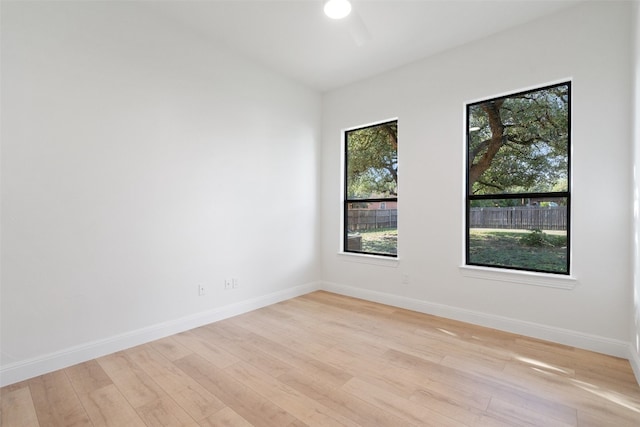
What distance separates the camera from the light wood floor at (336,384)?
69.1 inches

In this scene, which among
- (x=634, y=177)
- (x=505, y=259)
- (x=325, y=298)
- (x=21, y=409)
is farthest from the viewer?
(x=325, y=298)

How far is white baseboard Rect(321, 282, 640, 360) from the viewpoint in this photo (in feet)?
8.22

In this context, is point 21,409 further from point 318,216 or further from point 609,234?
point 609,234

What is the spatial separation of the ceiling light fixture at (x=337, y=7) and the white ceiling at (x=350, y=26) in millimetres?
72

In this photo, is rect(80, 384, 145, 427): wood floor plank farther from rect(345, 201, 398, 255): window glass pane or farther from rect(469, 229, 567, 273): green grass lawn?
rect(469, 229, 567, 273): green grass lawn

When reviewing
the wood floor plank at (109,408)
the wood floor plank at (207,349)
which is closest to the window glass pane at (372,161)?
the wood floor plank at (207,349)

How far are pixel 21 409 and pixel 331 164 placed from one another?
12.5 feet

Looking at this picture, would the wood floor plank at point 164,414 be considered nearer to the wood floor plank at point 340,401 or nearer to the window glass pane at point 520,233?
the wood floor plank at point 340,401

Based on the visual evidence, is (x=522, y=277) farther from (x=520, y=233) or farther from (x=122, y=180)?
(x=122, y=180)

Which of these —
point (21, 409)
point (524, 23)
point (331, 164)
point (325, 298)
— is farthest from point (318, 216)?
point (21, 409)

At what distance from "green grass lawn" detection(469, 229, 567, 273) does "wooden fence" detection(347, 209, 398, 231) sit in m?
0.95

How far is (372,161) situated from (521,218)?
1.88 m

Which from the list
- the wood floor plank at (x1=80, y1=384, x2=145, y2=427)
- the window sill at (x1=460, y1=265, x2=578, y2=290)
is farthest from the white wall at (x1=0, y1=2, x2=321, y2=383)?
the window sill at (x1=460, y1=265, x2=578, y2=290)

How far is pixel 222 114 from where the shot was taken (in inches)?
133
